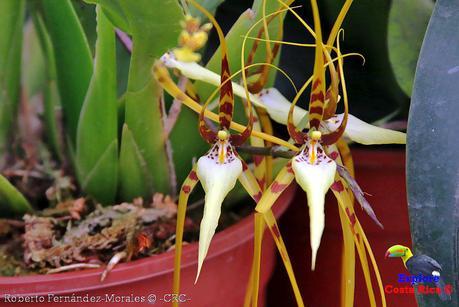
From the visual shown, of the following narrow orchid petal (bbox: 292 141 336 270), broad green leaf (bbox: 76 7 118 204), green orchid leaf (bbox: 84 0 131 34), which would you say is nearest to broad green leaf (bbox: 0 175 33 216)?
broad green leaf (bbox: 76 7 118 204)

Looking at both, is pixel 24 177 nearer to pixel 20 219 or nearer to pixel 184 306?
pixel 20 219

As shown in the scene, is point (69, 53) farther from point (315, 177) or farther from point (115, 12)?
point (315, 177)

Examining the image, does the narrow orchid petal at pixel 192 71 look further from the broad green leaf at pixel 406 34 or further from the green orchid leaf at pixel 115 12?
the broad green leaf at pixel 406 34

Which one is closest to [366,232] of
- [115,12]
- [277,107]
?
[277,107]

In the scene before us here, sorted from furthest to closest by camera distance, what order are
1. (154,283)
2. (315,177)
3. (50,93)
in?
(50,93)
(154,283)
(315,177)

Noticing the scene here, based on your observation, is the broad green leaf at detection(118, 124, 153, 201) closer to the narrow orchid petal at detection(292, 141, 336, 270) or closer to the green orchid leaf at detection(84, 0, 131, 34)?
the green orchid leaf at detection(84, 0, 131, 34)

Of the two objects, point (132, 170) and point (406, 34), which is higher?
point (406, 34)

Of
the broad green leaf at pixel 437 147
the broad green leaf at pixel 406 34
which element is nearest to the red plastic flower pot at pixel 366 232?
the broad green leaf at pixel 406 34
